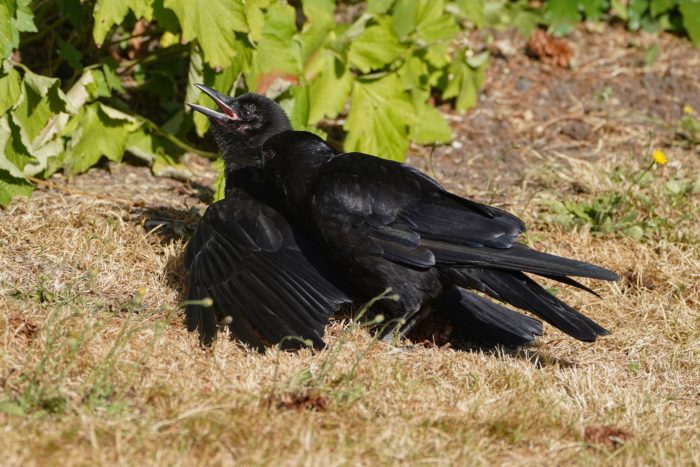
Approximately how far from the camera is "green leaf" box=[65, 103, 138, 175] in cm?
588

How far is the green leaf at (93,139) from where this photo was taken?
19.3ft

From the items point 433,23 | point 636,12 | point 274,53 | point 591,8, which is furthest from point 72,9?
point 636,12

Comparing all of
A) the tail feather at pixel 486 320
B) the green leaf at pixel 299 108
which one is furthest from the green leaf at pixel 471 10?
the tail feather at pixel 486 320

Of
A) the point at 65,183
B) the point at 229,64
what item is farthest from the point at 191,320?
the point at 65,183

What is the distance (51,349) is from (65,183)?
2.45m

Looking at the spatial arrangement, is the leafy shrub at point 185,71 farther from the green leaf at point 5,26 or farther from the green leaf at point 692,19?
the green leaf at point 692,19

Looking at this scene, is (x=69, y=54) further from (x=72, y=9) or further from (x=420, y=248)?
(x=420, y=248)

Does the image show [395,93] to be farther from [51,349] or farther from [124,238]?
[51,349]

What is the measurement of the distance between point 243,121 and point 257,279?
1.15 m

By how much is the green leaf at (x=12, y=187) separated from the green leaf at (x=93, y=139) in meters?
0.46

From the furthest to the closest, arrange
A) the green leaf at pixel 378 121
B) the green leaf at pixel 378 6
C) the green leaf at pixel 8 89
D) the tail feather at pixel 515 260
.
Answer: the green leaf at pixel 378 6, the green leaf at pixel 378 121, the green leaf at pixel 8 89, the tail feather at pixel 515 260

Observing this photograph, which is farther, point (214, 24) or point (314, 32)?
point (314, 32)

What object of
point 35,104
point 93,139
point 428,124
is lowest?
point 93,139

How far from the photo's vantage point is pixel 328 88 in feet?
20.0
